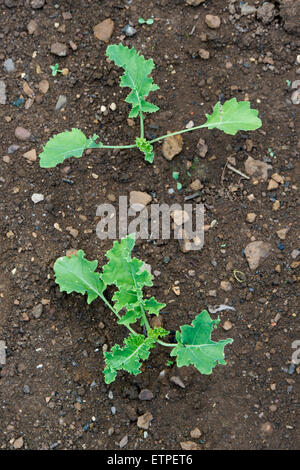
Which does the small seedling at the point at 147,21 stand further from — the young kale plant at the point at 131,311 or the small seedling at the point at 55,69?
the young kale plant at the point at 131,311

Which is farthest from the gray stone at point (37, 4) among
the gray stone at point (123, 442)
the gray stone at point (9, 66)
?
the gray stone at point (123, 442)

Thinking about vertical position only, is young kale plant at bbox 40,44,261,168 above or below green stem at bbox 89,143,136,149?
above

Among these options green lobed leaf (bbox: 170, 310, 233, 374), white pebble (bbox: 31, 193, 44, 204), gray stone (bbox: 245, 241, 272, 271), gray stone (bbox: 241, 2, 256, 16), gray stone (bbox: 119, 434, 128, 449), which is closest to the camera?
green lobed leaf (bbox: 170, 310, 233, 374)

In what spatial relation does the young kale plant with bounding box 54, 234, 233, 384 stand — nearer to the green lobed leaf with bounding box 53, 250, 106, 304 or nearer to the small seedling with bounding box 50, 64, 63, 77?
the green lobed leaf with bounding box 53, 250, 106, 304

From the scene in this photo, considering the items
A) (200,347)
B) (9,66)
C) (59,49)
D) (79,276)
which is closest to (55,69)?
(59,49)

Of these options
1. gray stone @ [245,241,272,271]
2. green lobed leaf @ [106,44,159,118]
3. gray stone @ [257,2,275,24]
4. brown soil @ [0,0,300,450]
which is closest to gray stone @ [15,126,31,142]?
brown soil @ [0,0,300,450]

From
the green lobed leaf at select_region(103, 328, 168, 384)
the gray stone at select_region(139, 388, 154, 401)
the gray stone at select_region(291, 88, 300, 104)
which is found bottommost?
the gray stone at select_region(139, 388, 154, 401)

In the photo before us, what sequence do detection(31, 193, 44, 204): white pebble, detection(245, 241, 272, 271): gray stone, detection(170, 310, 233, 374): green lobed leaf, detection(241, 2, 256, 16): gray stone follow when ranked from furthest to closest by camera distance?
detection(241, 2, 256, 16): gray stone → detection(31, 193, 44, 204): white pebble → detection(245, 241, 272, 271): gray stone → detection(170, 310, 233, 374): green lobed leaf

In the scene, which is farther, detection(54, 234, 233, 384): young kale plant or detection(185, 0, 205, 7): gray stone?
detection(185, 0, 205, 7): gray stone

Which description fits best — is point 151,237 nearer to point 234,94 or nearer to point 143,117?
point 143,117
